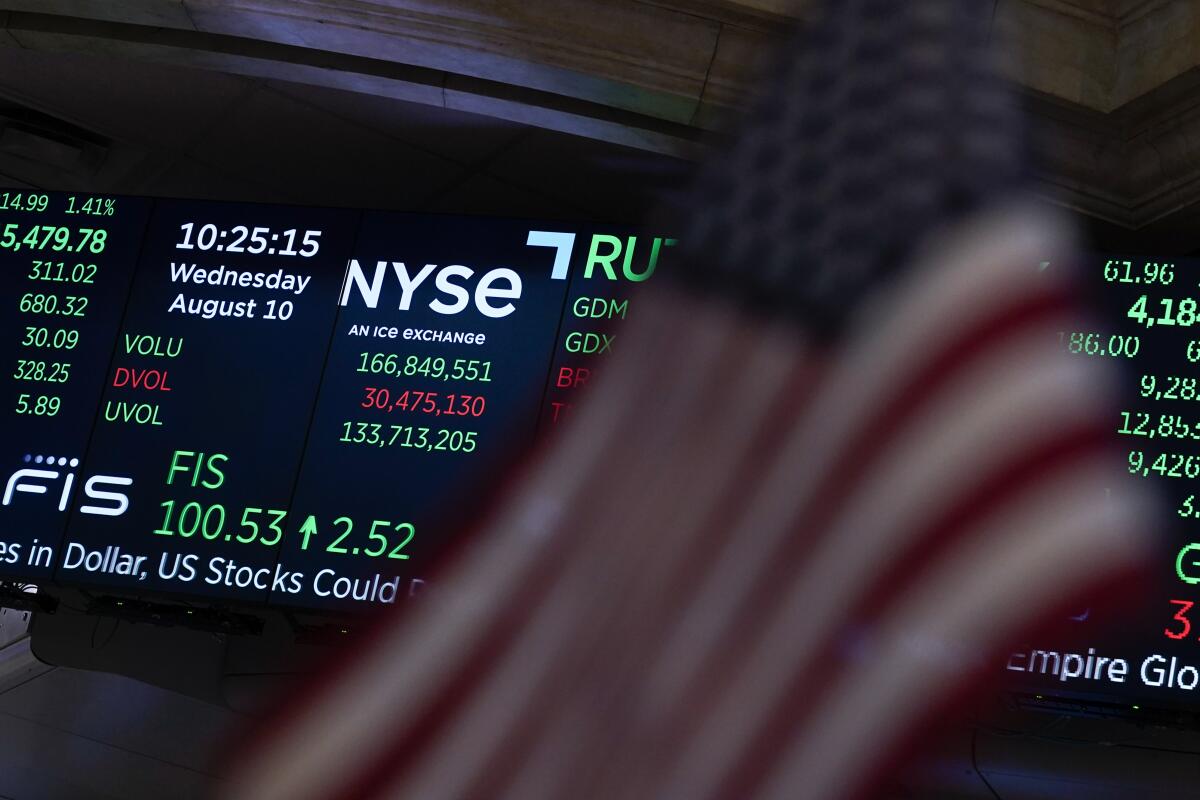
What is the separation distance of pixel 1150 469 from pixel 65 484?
10.7ft

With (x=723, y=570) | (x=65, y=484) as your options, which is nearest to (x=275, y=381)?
(x=65, y=484)

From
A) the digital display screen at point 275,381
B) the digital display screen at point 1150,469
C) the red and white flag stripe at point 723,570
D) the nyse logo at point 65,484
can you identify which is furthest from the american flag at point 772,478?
the nyse logo at point 65,484

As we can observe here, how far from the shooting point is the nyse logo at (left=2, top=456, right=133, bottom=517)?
A: 16.0 feet

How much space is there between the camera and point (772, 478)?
3.00 ft

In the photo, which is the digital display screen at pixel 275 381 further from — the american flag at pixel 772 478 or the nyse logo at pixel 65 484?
the american flag at pixel 772 478

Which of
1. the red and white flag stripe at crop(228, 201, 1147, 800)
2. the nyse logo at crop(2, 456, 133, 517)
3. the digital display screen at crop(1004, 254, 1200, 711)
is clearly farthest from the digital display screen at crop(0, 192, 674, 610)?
the red and white flag stripe at crop(228, 201, 1147, 800)

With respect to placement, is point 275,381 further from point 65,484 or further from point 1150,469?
point 1150,469

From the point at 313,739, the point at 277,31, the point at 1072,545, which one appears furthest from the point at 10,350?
the point at 1072,545

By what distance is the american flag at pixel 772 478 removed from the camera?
0.84 metres

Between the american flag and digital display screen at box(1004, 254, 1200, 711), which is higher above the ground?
digital display screen at box(1004, 254, 1200, 711)

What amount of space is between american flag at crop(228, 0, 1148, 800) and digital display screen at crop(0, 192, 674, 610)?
363 centimetres

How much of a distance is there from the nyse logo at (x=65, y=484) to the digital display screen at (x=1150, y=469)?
270 cm

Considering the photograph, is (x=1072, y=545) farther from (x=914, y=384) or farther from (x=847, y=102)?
(x=847, y=102)

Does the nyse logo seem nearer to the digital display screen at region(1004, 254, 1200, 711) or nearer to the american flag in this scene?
the digital display screen at region(1004, 254, 1200, 711)
